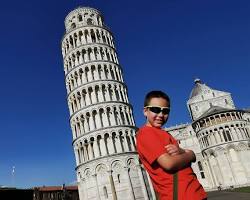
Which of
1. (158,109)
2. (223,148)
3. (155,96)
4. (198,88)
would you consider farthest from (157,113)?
(198,88)

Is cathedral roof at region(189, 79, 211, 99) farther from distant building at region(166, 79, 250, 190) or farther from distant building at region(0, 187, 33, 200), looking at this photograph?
distant building at region(0, 187, 33, 200)

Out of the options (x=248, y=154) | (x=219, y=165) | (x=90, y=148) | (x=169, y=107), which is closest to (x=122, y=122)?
(x=90, y=148)

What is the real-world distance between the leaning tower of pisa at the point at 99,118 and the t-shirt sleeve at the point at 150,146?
122 ft

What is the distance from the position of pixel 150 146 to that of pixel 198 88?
7569 centimetres

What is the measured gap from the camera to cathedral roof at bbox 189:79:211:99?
246ft

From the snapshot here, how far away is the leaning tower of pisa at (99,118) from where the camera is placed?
134ft

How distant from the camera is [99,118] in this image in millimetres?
43969

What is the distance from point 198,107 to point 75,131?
3794 centimetres

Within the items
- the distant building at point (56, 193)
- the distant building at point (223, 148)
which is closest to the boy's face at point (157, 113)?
the distant building at point (223, 148)

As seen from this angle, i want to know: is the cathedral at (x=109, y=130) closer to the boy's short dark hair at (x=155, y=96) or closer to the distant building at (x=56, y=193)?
the distant building at (x=56, y=193)

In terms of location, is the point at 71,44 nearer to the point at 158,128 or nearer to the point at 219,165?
the point at 219,165

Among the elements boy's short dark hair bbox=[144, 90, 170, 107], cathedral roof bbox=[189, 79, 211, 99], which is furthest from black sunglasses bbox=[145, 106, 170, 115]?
cathedral roof bbox=[189, 79, 211, 99]

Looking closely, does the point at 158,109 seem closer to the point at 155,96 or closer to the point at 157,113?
the point at 157,113

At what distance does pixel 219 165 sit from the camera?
56.7 m
